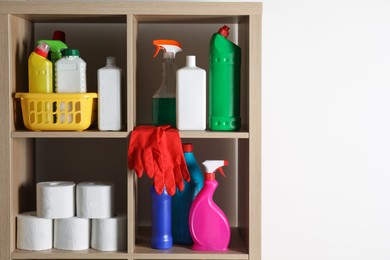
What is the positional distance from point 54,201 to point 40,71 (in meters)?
0.43

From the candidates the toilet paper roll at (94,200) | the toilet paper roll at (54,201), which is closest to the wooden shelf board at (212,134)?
the toilet paper roll at (94,200)

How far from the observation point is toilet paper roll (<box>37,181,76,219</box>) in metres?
2.12

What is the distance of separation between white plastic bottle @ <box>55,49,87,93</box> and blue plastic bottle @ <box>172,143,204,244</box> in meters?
0.41

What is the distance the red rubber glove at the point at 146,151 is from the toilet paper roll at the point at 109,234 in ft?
0.66

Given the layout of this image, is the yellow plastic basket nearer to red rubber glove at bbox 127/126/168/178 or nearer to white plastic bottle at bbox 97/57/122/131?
white plastic bottle at bbox 97/57/122/131

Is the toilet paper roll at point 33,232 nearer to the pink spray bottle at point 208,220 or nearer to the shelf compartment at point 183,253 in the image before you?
the shelf compartment at point 183,253

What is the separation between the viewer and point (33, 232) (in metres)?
2.12

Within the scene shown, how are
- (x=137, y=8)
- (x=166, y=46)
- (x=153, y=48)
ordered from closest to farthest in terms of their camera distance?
(x=137, y=8), (x=166, y=46), (x=153, y=48)
